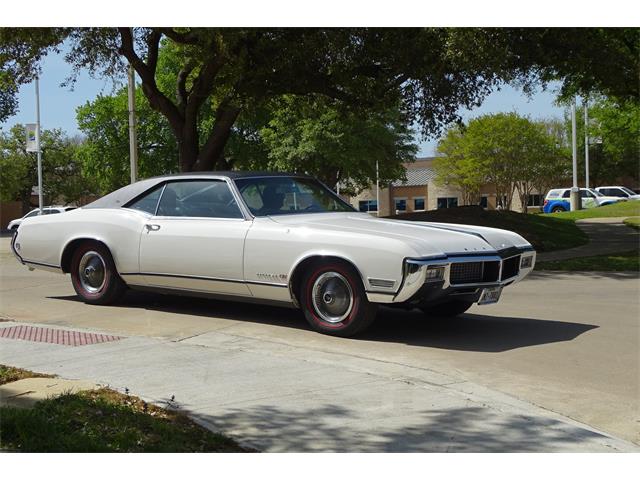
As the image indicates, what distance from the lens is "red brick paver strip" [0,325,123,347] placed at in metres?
7.28

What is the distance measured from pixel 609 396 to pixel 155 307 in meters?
5.50

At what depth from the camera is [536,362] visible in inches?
262

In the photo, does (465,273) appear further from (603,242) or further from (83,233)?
(603,242)

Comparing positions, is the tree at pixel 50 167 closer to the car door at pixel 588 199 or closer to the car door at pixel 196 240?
the car door at pixel 588 199

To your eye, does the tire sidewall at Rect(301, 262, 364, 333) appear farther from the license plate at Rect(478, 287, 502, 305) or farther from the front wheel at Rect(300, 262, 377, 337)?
the license plate at Rect(478, 287, 502, 305)

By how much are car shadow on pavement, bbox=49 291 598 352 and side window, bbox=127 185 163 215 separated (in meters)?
1.16

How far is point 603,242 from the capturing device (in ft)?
64.1

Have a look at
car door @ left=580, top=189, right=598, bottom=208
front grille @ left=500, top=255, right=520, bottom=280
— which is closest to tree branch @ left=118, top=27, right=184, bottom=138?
front grille @ left=500, top=255, right=520, bottom=280

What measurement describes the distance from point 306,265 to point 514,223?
42.1 feet

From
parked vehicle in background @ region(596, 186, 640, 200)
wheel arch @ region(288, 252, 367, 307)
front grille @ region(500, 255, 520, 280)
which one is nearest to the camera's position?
wheel arch @ region(288, 252, 367, 307)

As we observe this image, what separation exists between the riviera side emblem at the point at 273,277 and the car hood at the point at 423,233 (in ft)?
1.69

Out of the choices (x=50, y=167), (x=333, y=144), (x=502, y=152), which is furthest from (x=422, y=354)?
(x=50, y=167)

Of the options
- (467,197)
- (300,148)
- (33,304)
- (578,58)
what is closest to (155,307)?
(33,304)

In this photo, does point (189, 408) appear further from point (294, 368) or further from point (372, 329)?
Answer: point (372, 329)
